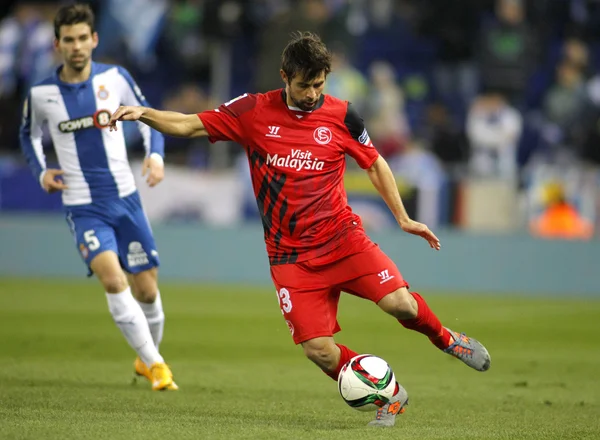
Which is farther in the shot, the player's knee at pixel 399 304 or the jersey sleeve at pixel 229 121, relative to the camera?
the jersey sleeve at pixel 229 121

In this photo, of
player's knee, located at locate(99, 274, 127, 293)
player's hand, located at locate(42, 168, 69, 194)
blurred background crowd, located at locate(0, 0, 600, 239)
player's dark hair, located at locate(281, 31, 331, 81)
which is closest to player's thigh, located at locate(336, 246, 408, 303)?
player's dark hair, located at locate(281, 31, 331, 81)

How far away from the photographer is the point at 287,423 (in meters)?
6.76

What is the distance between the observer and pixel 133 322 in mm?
8328

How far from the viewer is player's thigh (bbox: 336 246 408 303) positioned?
685 centimetres

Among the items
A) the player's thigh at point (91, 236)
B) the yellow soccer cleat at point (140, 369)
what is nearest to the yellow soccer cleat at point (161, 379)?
the yellow soccer cleat at point (140, 369)

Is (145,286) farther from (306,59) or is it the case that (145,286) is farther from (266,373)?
(306,59)

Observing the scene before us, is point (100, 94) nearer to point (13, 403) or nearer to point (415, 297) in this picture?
point (13, 403)

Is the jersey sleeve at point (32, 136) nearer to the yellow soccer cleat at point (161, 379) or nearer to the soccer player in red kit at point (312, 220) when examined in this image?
the yellow soccer cleat at point (161, 379)

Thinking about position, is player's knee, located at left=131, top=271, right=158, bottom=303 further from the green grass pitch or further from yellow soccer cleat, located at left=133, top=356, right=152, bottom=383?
the green grass pitch

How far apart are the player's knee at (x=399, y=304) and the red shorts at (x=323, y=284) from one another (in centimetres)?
3

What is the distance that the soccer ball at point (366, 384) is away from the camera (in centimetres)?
661

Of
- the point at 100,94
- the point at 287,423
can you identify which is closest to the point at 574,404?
the point at 287,423

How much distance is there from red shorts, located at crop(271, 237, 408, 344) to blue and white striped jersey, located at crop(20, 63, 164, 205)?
2.04 meters

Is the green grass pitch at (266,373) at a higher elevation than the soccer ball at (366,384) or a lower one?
lower
